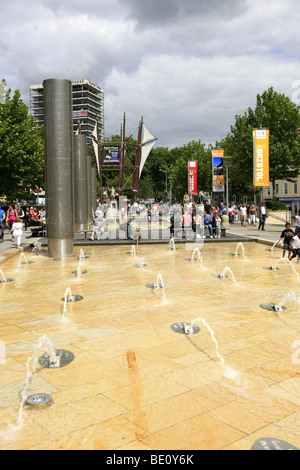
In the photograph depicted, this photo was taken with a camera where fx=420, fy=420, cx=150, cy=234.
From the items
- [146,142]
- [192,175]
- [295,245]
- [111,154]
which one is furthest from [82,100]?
[295,245]

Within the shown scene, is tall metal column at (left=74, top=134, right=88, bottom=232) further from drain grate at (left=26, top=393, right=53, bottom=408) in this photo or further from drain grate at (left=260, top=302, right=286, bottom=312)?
drain grate at (left=26, top=393, right=53, bottom=408)

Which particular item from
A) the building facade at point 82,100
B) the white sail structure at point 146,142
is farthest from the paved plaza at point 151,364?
the building facade at point 82,100

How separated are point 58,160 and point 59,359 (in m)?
10.4

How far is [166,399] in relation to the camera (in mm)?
4254

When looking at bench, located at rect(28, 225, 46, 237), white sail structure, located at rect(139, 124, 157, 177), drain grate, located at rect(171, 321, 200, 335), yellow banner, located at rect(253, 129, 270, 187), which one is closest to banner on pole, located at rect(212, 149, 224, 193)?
yellow banner, located at rect(253, 129, 270, 187)

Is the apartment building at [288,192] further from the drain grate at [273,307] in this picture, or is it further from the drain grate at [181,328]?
the drain grate at [181,328]

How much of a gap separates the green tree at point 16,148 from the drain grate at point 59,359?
945 inches

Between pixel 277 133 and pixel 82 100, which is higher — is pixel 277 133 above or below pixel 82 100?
below

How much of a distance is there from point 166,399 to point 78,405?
0.88 m

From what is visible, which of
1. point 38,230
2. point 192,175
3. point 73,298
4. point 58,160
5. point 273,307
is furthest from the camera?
point 192,175

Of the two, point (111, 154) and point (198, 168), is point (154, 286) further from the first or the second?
point (198, 168)

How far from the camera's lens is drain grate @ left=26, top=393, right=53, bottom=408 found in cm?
411

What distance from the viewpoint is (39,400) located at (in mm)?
4199
